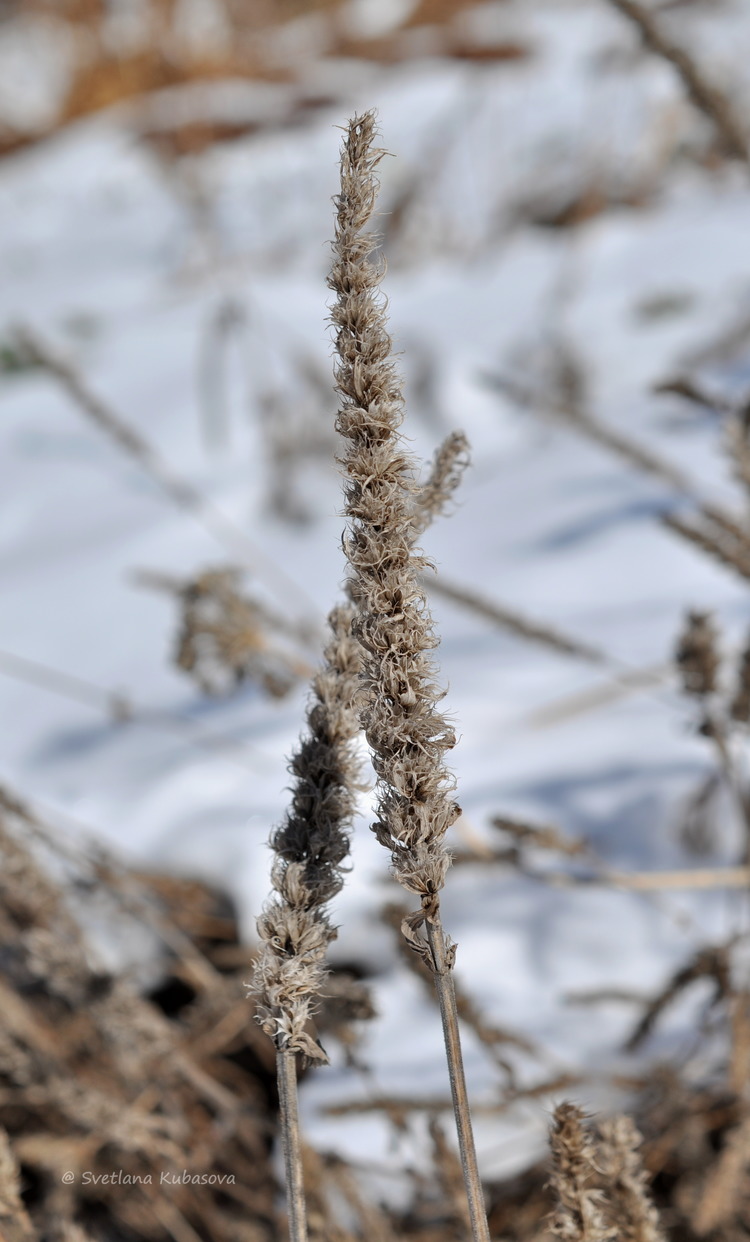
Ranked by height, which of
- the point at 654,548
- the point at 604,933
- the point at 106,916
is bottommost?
the point at 604,933

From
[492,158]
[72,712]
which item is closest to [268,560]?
[72,712]

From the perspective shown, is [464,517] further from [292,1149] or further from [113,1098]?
[292,1149]

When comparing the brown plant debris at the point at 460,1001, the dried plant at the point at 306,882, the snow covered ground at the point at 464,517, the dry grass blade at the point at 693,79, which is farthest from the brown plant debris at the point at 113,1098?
the dry grass blade at the point at 693,79

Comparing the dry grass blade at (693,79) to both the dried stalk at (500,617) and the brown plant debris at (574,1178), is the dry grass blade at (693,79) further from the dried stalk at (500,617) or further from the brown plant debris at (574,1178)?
the brown plant debris at (574,1178)

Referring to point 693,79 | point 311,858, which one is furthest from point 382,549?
point 693,79

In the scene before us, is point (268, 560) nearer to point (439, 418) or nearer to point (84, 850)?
point (439, 418)
